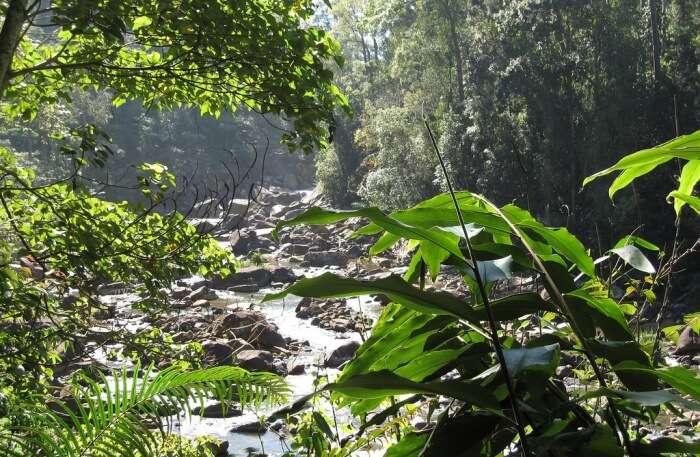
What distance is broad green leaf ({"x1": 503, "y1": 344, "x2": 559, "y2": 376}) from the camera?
1.63 feet

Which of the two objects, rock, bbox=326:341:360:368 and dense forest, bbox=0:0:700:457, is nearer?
dense forest, bbox=0:0:700:457

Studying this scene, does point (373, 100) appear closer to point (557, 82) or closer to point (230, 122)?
point (230, 122)

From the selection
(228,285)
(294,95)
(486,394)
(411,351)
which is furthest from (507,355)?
(228,285)

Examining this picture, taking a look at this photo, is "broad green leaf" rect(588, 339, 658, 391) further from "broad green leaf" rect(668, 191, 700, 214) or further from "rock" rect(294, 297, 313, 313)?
"rock" rect(294, 297, 313, 313)

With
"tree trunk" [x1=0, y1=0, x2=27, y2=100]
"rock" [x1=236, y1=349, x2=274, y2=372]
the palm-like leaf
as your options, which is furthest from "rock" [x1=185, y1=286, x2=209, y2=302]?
the palm-like leaf

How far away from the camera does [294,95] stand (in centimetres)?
278

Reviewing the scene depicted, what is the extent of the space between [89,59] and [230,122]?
41.6 m

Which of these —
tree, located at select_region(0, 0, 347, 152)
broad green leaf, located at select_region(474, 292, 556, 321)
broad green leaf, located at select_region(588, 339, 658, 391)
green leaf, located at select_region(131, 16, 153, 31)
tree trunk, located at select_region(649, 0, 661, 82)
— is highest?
tree trunk, located at select_region(649, 0, 661, 82)

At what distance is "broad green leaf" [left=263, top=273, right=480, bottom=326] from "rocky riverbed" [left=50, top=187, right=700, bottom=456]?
40cm

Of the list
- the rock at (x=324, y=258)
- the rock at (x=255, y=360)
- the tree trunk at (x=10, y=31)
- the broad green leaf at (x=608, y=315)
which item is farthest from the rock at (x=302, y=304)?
the broad green leaf at (x=608, y=315)

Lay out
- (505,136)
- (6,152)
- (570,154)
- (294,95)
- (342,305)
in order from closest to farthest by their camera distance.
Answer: (294,95), (6,152), (342,305), (570,154), (505,136)

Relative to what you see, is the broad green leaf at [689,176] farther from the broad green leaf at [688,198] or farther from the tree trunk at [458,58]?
the tree trunk at [458,58]

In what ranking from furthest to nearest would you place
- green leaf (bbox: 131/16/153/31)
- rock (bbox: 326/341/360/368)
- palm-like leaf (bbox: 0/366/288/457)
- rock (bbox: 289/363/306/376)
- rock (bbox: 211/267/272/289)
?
rock (bbox: 211/267/272/289)
rock (bbox: 326/341/360/368)
rock (bbox: 289/363/306/376)
green leaf (bbox: 131/16/153/31)
palm-like leaf (bbox: 0/366/288/457)

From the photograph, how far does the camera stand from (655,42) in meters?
18.2
